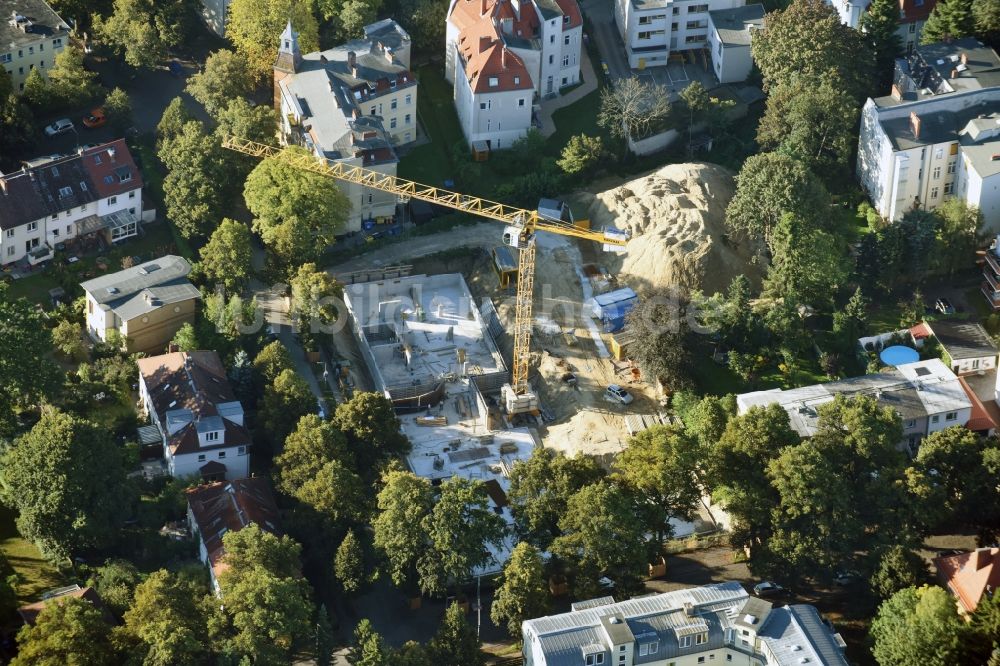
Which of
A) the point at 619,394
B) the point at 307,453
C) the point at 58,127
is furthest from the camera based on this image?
the point at 58,127

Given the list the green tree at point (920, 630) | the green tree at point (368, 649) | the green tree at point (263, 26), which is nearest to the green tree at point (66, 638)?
the green tree at point (368, 649)

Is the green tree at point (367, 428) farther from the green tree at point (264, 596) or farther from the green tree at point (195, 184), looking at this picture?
the green tree at point (195, 184)

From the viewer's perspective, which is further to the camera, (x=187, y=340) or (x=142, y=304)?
(x=142, y=304)

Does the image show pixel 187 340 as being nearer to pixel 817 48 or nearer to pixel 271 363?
pixel 271 363

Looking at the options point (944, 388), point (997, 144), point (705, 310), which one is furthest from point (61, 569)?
point (997, 144)

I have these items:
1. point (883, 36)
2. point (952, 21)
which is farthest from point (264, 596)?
point (952, 21)

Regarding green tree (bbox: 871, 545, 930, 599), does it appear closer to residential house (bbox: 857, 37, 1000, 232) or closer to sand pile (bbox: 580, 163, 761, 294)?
sand pile (bbox: 580, 163, 761, 294)
